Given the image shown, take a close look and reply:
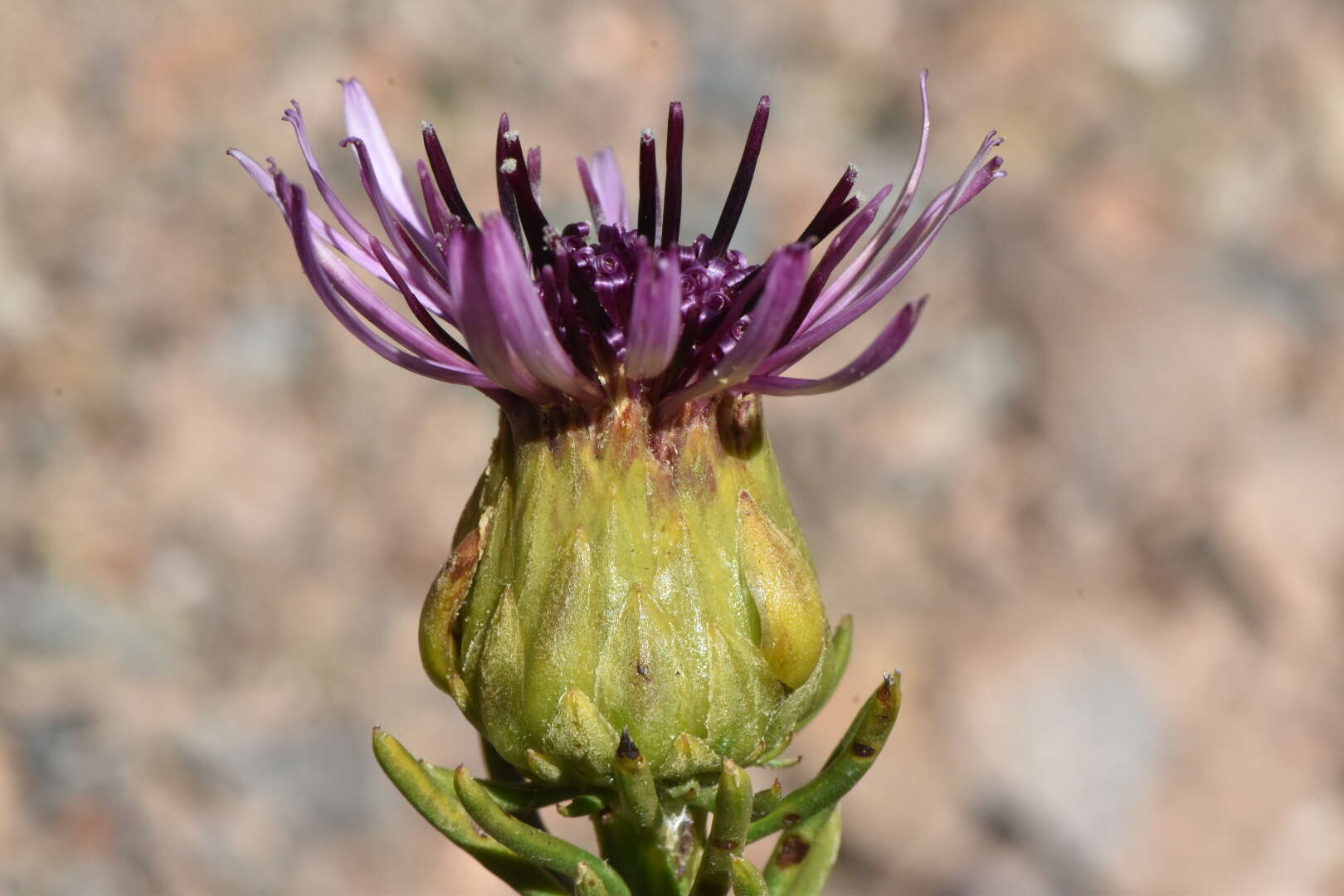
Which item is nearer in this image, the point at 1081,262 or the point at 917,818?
the point at 917,818

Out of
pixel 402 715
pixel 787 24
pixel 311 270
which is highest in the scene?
pixel 787 24

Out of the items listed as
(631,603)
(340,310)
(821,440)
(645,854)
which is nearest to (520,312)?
(340,310)

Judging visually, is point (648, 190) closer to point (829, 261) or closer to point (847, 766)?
point (829, 261)

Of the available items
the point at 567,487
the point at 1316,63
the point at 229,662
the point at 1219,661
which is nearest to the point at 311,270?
the point at 567,487

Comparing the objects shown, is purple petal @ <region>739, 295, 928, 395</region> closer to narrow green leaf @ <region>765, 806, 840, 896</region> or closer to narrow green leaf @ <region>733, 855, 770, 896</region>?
narrow green leaf @ <region>733, 855, 770, 896</region>

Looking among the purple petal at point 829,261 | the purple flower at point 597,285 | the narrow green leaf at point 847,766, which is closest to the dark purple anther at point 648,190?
the purple flower at point 597,285

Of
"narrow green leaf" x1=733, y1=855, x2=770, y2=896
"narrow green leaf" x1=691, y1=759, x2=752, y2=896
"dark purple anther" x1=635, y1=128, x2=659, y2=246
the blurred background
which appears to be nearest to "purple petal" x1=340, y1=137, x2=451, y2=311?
"dark purple anther" x1=635, y1=128, x2=659, y2=246

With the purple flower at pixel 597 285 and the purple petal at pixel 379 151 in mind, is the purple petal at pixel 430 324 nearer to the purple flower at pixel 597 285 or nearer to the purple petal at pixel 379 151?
the purple flower at pixel 597 285

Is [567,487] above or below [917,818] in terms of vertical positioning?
below

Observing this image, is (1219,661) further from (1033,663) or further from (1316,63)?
(1316,63)
